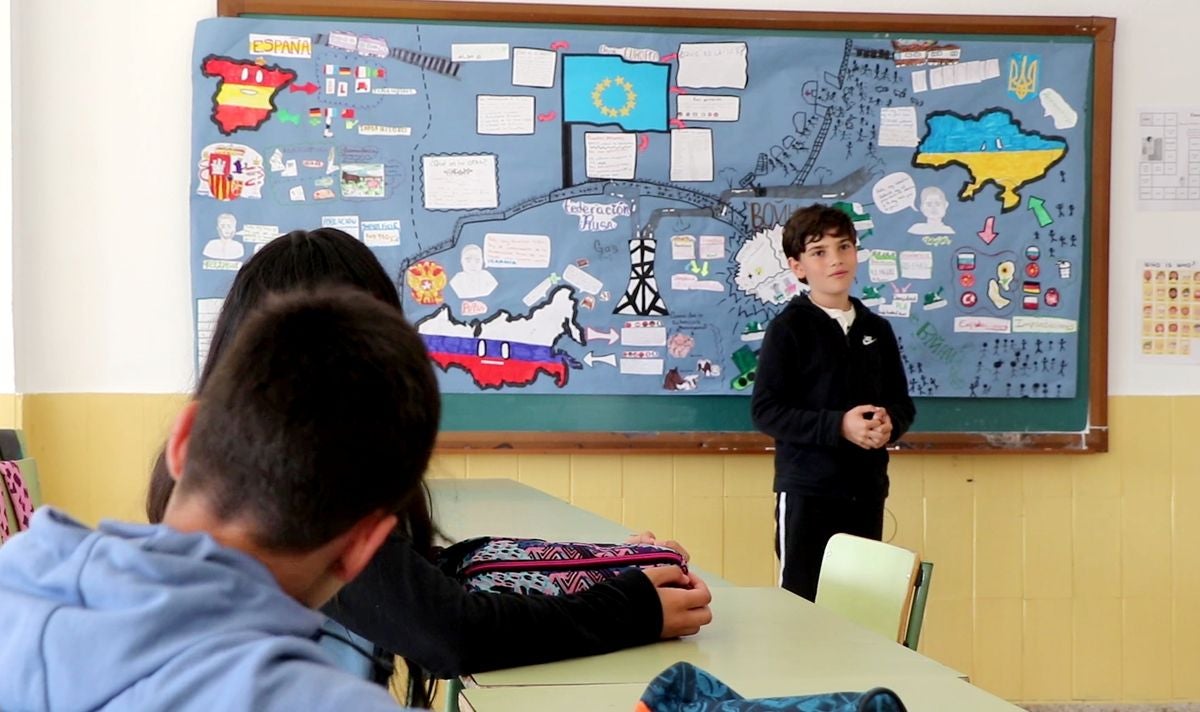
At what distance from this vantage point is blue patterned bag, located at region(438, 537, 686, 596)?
154 cm

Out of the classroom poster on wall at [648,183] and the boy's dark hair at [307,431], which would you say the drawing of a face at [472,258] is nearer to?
the classroom poster on wall at [648,183]

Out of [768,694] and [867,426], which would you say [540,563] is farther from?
[867,426]

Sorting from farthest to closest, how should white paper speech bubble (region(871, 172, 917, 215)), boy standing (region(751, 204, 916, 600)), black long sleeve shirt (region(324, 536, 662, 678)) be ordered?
white paper speech bubble (region(871, 172, 917, 215)), boy standing (region(751, 204, 916, 600)), black long sleeve shirt (region(324, 536, 662, 678))

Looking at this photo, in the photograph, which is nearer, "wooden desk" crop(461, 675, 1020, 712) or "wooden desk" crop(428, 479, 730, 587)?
"wooden desk" crop(461, 675, 1020, 712)

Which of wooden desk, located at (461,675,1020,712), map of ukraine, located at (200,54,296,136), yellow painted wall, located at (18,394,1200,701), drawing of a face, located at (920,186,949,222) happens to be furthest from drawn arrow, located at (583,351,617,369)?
wooden desk, located at (461,675,1020,712)

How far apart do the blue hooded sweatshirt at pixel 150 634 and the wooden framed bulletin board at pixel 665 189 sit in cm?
311

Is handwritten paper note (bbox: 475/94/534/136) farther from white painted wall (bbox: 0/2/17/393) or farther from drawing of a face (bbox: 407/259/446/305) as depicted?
white painted wall (bbox: 0/2/17/393)

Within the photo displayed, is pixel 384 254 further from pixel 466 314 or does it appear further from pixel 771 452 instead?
pixel 771 452

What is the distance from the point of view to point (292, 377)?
748 millimetres

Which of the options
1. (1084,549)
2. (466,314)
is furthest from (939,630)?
(466,314)

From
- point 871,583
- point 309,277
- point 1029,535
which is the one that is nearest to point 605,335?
point 1029,535

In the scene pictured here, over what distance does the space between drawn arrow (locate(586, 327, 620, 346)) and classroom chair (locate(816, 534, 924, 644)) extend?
5.64 ft

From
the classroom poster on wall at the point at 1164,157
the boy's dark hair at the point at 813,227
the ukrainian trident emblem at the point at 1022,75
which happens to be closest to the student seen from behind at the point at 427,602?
the boy's dark hair at the point at 813,227

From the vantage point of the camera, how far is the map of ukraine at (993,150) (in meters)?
4.03
